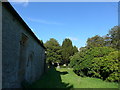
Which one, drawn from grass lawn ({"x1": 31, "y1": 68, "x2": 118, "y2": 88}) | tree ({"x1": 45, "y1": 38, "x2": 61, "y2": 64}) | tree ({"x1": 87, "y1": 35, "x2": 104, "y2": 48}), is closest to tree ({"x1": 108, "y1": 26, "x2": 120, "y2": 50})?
tree ({"x1": 87, "y1": 35, "x2": 104, "y2": 48})

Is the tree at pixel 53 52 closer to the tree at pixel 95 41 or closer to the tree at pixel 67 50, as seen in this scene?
the tree at pixel 67 50

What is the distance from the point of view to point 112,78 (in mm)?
9438

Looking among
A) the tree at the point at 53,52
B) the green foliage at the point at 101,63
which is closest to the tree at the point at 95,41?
the tree at the point at 53,52

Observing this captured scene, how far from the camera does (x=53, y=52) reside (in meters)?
39.7

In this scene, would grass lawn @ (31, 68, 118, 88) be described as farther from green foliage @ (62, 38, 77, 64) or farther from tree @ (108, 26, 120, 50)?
green foliage @ (62, 38, 77, 64)

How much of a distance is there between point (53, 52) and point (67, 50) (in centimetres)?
482

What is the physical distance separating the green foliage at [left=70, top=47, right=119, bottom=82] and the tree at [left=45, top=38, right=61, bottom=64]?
24.3 m

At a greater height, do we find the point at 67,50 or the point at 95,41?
the point at 95,41

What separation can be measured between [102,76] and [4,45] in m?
9.34

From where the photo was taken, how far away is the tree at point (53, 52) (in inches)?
1549

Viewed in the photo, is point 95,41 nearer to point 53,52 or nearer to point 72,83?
point 53,52

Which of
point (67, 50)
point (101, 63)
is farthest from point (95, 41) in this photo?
point (101, 63)

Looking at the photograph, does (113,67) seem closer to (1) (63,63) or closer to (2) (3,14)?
(2) (3,14)

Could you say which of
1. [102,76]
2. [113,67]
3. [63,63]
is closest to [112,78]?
[113,67]
